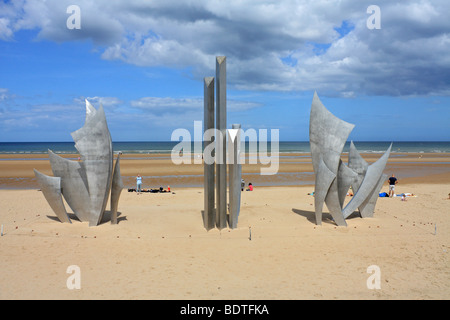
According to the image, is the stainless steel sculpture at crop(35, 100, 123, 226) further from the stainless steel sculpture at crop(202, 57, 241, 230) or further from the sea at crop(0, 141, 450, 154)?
the sea at crop(0, 141, 450, 154)

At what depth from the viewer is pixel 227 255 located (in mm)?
9516

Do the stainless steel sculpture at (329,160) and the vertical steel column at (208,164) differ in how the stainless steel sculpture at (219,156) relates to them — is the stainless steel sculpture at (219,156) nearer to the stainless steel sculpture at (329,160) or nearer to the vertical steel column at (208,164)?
the vertical steel column at (208,164)

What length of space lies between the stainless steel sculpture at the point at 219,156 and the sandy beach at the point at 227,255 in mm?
620

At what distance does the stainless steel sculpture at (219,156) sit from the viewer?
11477 mm

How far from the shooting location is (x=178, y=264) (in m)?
8.87

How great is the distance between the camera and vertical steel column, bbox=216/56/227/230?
11226mm

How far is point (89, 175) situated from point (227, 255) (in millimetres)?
5576

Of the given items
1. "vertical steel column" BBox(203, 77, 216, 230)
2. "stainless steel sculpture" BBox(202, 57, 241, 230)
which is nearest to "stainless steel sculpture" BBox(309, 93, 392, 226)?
"stainless steel sculpture" BBox(202, 57, 241, 230)

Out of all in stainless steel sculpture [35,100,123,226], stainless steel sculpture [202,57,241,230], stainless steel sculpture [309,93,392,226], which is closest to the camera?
stainless steel sculpture [202,57,241,230]

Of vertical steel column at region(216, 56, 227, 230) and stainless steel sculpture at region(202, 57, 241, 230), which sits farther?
stainless steel sculpture at region(202, 57, 241, 230)

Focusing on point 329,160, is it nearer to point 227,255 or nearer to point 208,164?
point 208,164

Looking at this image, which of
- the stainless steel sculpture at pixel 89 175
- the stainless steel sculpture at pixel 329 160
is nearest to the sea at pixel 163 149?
the stainless steel sculpture at pixel 89 175

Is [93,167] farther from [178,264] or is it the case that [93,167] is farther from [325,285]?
[325,285]

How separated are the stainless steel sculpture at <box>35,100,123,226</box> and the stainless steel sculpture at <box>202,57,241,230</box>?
303 cm
